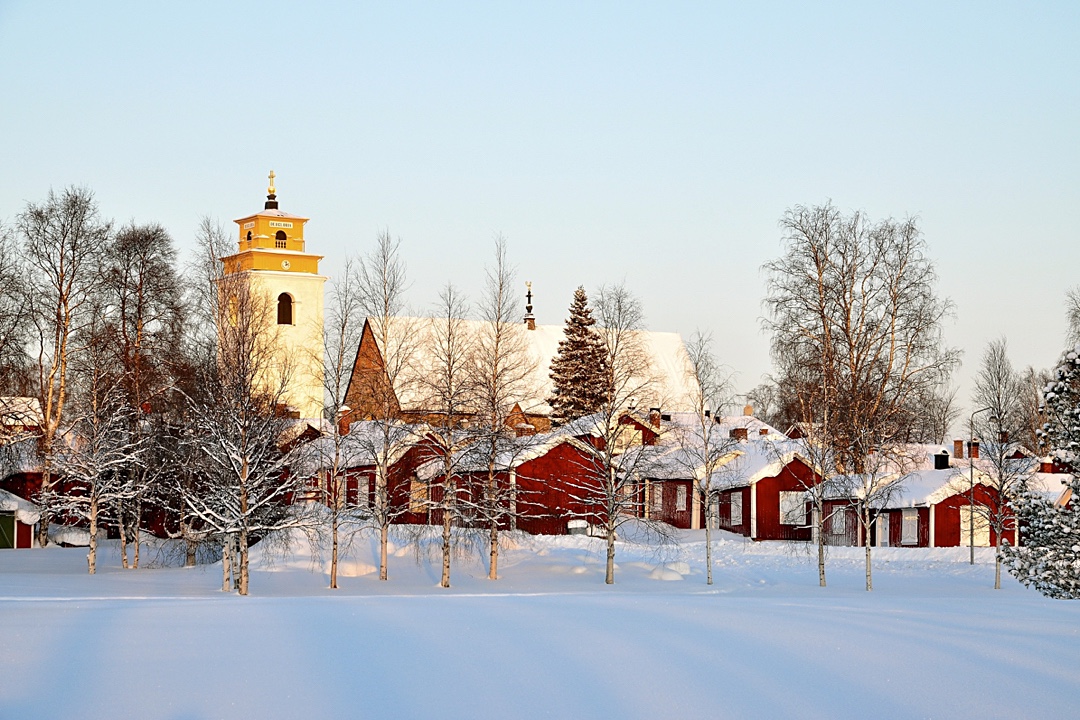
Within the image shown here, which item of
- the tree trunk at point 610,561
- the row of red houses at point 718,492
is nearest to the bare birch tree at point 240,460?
the row of red houses at point 718,492

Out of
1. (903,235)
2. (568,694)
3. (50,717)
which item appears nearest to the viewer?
(50,717)

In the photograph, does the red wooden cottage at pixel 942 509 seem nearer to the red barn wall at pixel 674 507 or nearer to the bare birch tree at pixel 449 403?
the red barn wall at pixel 674 507

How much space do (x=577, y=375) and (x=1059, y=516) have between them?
37764 mm

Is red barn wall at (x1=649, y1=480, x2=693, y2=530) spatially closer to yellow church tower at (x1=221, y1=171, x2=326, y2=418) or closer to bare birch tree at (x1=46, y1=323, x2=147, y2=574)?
bare birch tree at (x1=46, y1=323, x2=147, y2=574)

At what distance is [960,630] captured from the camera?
16781 mm

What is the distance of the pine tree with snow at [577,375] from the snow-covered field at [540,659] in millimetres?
35210

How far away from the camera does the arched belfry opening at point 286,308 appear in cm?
7206

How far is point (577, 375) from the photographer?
191 feet

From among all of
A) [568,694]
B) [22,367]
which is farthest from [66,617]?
[22,367]

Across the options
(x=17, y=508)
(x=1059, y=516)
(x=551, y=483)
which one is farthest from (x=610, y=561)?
(x=17, y=508)

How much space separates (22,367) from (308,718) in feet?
87.9

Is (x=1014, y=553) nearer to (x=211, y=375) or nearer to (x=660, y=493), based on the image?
Answer: (x=211, y=375)

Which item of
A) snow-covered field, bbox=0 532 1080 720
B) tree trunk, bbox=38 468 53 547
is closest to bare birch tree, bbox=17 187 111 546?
tree trunk, bbox=38 468 53 547

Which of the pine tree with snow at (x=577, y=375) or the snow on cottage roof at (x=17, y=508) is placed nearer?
the snow on cottage roof at (x=17, y=508)
